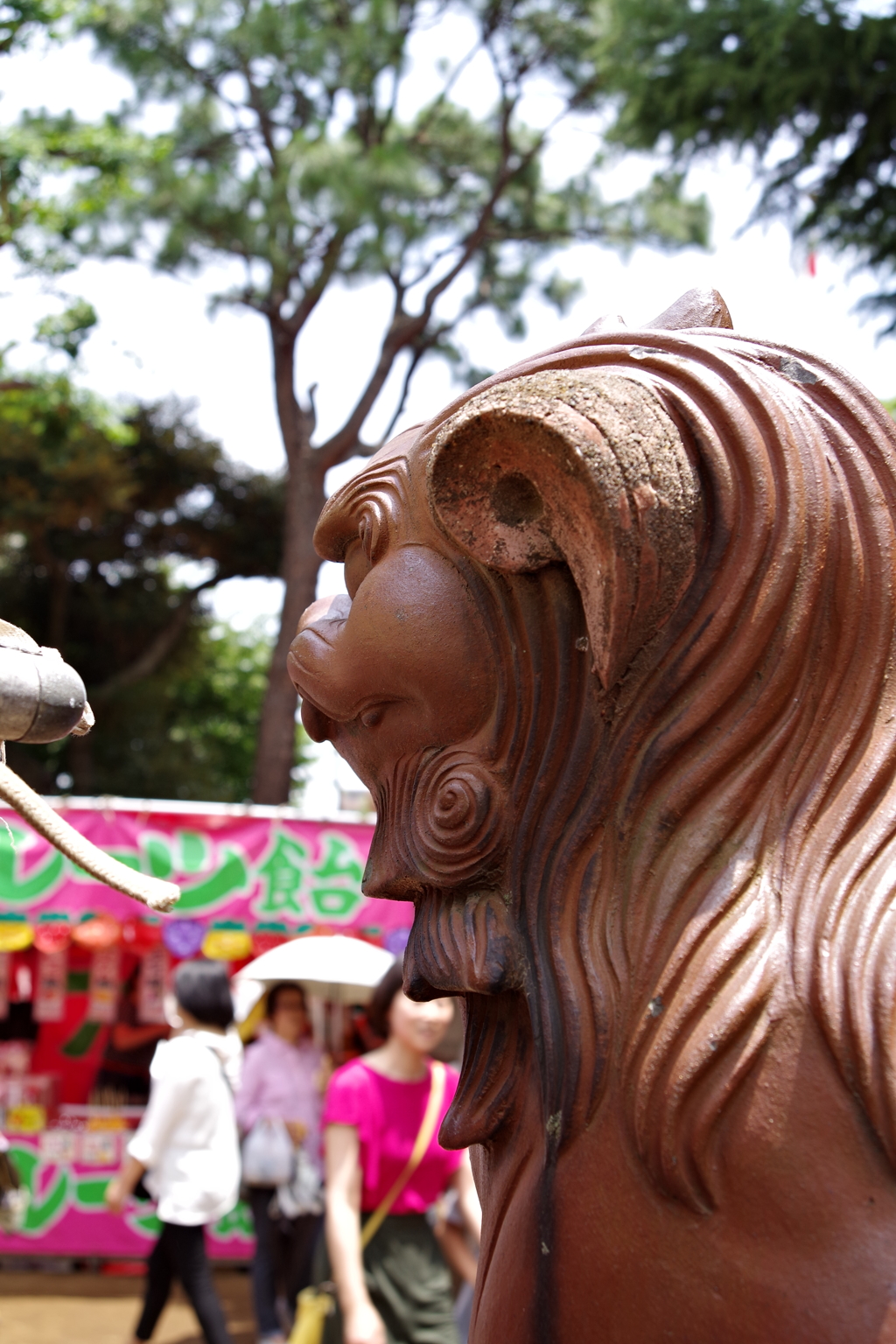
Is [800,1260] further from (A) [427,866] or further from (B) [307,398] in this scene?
(B) [307,398]

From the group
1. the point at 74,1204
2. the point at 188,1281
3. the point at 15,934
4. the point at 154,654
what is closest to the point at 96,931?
the point at 15,934

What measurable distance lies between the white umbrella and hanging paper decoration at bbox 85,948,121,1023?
186 centimetres

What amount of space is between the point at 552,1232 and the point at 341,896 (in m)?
5.85

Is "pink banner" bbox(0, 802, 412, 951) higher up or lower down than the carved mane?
lower down

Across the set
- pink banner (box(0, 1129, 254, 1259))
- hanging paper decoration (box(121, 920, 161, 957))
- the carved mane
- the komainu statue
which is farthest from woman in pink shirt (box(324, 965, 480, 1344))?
pink banner (box(0, 1129, 254, 1259))

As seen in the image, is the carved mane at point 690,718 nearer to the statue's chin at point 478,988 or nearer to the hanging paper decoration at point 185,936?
the statue's chin at point 478,988

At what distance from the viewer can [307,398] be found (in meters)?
11.9

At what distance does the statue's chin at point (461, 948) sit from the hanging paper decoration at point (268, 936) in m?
5.71

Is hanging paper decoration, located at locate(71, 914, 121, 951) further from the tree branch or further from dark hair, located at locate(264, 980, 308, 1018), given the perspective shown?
the tree branch

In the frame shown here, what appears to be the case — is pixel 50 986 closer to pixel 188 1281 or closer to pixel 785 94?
pixel 188 1281

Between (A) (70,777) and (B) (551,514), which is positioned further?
(A) (70,777)

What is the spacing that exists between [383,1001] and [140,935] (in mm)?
4184

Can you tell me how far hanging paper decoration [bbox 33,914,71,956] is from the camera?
6449mm

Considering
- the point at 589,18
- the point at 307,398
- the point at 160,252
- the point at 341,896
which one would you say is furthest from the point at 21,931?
the point at 589,18
